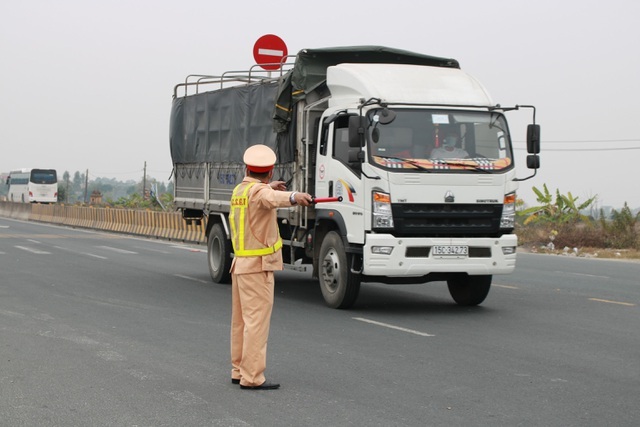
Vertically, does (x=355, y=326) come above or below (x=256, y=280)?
below

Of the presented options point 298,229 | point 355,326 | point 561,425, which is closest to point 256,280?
point 561,425

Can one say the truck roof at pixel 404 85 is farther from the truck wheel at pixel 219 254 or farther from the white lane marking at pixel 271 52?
the white lane marking at pixel 271 52

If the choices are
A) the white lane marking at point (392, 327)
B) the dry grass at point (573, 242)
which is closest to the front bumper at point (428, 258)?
the white lane marking at point (392, 327)

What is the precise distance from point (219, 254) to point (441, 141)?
579cm

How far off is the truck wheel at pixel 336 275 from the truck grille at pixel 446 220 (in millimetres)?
857

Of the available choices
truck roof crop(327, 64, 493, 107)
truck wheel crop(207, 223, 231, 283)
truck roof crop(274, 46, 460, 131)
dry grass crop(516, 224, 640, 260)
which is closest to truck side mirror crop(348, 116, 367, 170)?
truck roof crop(327, 64, 493, 107)

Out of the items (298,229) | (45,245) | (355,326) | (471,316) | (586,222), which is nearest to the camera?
(355,326)

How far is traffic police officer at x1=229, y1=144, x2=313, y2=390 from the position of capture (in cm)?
762

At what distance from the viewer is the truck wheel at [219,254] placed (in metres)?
16.8

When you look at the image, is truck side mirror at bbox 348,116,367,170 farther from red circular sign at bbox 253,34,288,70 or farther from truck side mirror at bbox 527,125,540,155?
red circular sign at bbox 253,34,288,70

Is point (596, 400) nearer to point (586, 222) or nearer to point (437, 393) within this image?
point (437, 393)

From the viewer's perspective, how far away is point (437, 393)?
765cm

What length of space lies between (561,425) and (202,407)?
2.45 metres

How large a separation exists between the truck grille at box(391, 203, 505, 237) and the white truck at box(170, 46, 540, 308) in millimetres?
12
